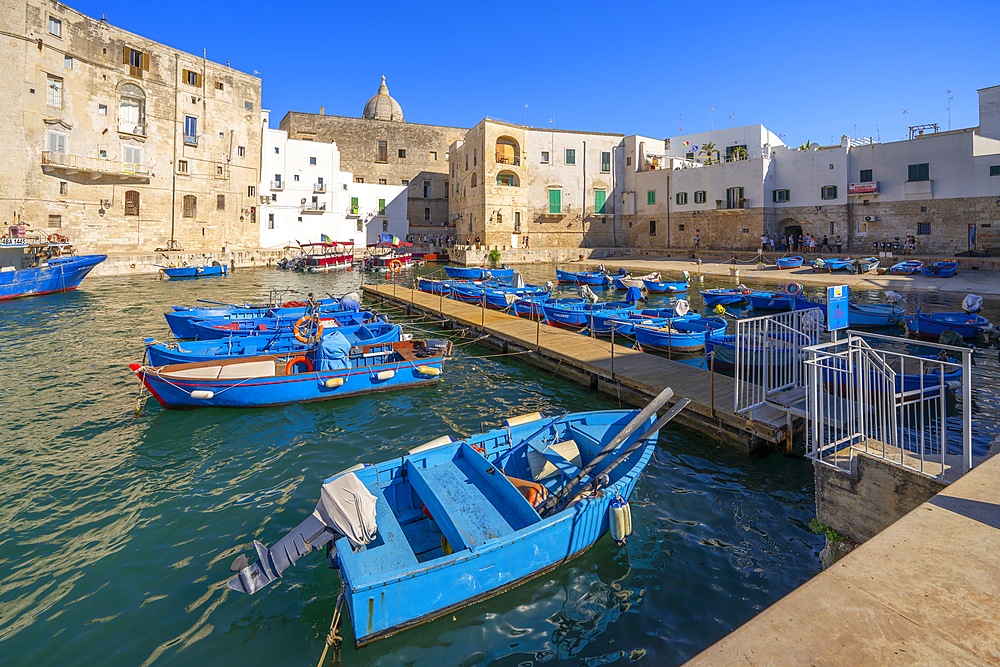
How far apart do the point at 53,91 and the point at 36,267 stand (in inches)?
594

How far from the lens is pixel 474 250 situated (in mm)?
44500

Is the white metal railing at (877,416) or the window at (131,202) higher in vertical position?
the window at (131,202)

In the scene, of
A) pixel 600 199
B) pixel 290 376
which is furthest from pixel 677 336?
pixel 600 199

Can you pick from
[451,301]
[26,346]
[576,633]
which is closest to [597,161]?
[451,301]

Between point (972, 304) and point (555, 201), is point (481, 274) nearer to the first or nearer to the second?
point (555, 201)

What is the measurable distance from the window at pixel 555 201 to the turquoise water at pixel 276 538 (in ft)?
130

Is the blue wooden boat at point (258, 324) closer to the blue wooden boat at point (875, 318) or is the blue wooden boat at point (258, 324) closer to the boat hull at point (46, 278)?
the blue wooden boat at point (875, 318)

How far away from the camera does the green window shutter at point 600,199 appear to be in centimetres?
5006

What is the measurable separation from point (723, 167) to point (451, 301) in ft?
97.2

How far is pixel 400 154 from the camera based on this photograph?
59.9 metres

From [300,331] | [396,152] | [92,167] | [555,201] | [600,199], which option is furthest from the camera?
[396,152]

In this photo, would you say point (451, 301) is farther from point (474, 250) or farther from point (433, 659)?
point (474, 250)

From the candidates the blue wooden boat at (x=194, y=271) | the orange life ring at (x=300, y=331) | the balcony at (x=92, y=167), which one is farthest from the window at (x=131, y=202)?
the orange life ring at (x=300, y=331)

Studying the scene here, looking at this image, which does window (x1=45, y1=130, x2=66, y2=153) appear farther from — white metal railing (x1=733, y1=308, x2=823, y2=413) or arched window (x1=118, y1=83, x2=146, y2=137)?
white metal railing (x1=733, y1=308, x2=823, y2=413)
